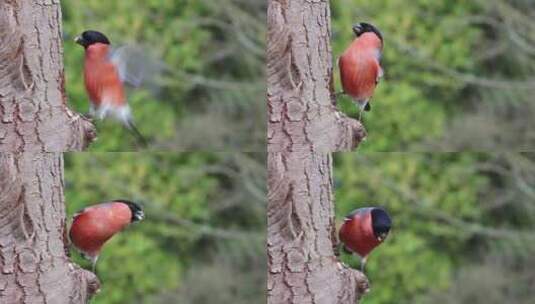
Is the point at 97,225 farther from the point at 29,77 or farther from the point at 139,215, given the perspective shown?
the point at 29,77

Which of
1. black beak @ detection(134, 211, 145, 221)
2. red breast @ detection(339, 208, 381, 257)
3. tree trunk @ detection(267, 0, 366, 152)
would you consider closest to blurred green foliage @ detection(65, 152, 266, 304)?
black beak @ detection(134, 211, 145, 221)

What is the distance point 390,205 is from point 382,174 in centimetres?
10

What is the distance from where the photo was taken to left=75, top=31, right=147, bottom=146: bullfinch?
3.40 metres

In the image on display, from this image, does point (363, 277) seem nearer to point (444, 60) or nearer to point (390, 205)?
point (390, 205)

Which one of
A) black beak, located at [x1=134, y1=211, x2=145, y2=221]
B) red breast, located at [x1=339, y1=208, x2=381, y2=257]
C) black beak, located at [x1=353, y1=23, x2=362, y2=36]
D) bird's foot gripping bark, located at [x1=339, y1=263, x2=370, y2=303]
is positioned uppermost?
black beak, located at [x1=353, y1=23, x2=362, y2=36]

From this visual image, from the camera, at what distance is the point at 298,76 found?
3.32 metres

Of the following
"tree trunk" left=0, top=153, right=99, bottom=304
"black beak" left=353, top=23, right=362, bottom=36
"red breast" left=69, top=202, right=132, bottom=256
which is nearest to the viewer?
"tree trunk" left=0, top=153, right=99, bottom=304

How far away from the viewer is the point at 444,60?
359 cm

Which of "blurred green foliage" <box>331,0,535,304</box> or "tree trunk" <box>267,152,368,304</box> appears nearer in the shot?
"tree trunk" <box>267,152,368,304</box>

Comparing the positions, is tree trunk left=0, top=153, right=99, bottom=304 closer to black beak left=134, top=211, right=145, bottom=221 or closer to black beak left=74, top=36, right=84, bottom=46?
black beak left=134, top=211, right=145, bottom=221

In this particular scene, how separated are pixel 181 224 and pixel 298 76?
578 mm

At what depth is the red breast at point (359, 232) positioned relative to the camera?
3.39 m

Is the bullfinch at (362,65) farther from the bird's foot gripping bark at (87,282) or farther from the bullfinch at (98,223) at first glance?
the bird's foot gripping bark at (87,282)

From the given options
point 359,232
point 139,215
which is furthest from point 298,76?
point 139,215
